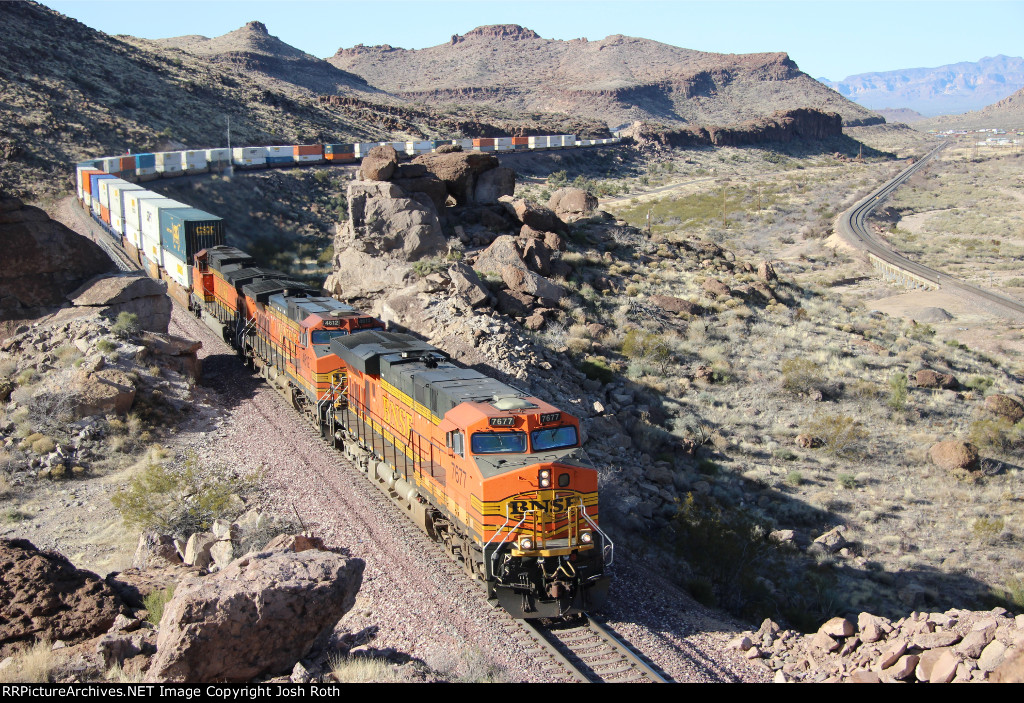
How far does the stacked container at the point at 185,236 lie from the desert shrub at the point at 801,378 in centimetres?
2564

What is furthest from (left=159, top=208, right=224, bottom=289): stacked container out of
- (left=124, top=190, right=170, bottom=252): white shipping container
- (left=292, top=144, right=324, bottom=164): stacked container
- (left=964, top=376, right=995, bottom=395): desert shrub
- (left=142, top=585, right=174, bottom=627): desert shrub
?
(left=964, top=376, right=995, bottom=395): desert shrub

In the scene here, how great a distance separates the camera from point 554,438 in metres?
14.3

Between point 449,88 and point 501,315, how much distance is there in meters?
173

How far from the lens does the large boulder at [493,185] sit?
4284 cm

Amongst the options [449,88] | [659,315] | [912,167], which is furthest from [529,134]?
[659,315]

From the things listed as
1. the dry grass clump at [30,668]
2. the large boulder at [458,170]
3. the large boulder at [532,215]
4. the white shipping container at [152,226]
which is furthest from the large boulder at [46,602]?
the large boulder at [532,215]

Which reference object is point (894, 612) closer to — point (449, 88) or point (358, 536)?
Result: point (358, 536)

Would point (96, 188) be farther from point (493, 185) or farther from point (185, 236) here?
point (493, 185)

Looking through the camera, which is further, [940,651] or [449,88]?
[449,88]

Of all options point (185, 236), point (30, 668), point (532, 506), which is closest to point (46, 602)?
point (30, 668)

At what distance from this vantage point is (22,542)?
38.5 ft

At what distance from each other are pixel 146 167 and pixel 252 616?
170 feet

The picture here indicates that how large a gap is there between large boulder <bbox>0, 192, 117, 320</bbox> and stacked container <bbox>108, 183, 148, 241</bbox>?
15211mm

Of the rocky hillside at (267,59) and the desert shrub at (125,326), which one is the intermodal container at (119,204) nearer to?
the desert shrub at (125,326)
